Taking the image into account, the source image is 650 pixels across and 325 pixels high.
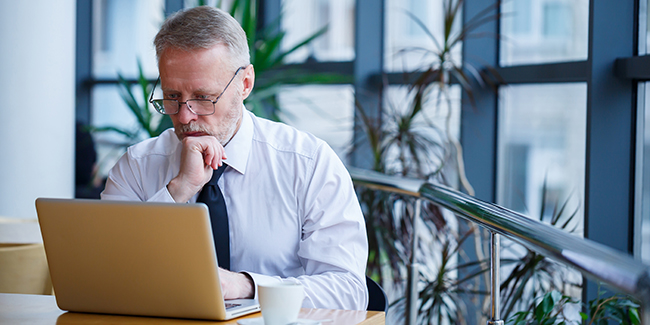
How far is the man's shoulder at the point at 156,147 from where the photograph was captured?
6.22 ft

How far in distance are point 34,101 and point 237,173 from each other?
7.87ft

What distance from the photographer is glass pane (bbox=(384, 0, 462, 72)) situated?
3984 mm

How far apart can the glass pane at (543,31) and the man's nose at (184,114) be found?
1.61m

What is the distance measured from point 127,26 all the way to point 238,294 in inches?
196

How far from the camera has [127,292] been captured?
1.20 m

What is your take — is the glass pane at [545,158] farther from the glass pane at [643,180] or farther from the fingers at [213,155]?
the fingers at [213,155]

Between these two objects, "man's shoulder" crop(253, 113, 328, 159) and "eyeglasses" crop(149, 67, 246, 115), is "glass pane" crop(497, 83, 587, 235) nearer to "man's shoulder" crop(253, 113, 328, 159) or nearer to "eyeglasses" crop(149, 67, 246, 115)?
"man's shoulder" crop(253, 113, 328, 159)

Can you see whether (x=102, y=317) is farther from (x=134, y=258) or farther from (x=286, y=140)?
(x=286, y=140)

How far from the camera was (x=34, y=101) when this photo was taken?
3.73 m

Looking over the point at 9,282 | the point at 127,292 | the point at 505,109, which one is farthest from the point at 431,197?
the point at 505,109

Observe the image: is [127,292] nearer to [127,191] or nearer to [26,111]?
[127,191]

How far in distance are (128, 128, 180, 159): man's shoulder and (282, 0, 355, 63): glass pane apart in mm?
2712

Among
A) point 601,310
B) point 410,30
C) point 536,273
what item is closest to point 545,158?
point 536,273

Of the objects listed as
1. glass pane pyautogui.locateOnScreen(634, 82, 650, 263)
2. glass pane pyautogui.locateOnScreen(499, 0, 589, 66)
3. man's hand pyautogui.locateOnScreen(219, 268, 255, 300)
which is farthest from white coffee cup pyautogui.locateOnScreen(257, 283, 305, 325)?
glass pane pyautogui.locateOnScreen(499, 0, 589, 66)
